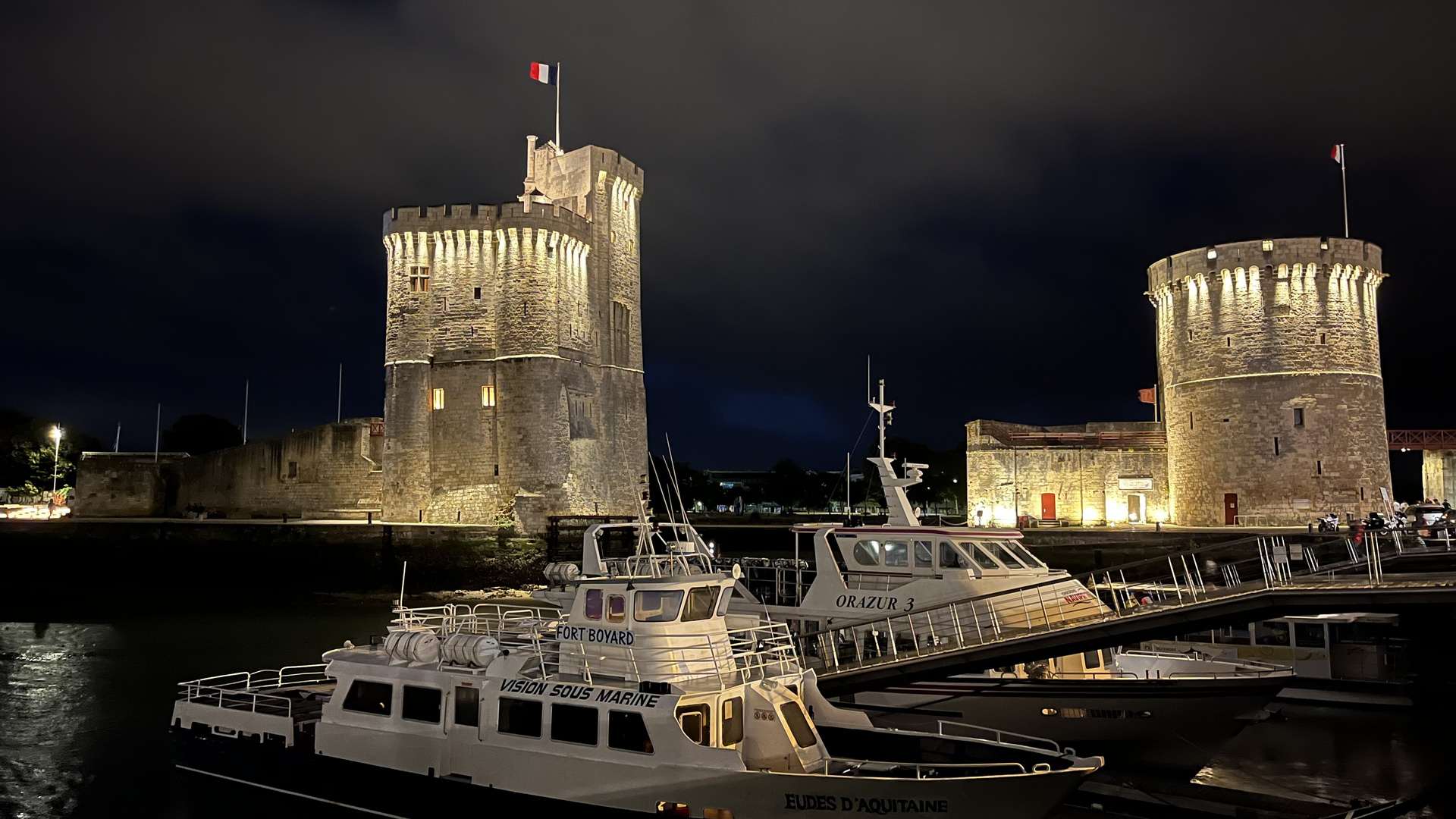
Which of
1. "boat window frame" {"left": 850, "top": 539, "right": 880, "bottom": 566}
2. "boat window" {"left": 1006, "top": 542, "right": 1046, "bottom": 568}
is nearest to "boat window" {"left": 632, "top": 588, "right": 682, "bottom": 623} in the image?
"boat window frame" {"left": 850, "top": 539, "right": 880, "bottom": 566}

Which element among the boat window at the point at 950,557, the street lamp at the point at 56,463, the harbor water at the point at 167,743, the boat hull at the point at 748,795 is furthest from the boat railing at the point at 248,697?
the street lamp at the point at 56,463

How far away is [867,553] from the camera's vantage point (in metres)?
15.4

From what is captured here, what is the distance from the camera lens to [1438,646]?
A: 19062mm

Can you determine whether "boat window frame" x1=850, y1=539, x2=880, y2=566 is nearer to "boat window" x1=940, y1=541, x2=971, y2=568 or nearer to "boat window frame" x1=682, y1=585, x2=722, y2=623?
"boat window" x1=940, y1=541, x2=971, y2=568

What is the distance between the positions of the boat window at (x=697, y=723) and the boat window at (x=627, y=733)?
1.30 ft

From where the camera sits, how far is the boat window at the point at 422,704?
11.0m

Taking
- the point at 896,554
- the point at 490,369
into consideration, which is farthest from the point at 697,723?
the point at 490,369

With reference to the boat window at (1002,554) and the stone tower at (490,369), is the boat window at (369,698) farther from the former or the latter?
the stone tower at (490,369)

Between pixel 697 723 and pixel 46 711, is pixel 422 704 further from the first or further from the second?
pixel 46 711

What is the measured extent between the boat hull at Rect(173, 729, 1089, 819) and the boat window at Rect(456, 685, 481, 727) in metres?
0.60

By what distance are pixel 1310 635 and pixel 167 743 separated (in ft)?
64.7

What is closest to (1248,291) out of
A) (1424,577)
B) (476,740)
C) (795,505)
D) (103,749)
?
(1424,577)

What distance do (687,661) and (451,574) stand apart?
24.4 m

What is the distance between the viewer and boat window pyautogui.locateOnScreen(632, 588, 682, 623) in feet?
35.2
